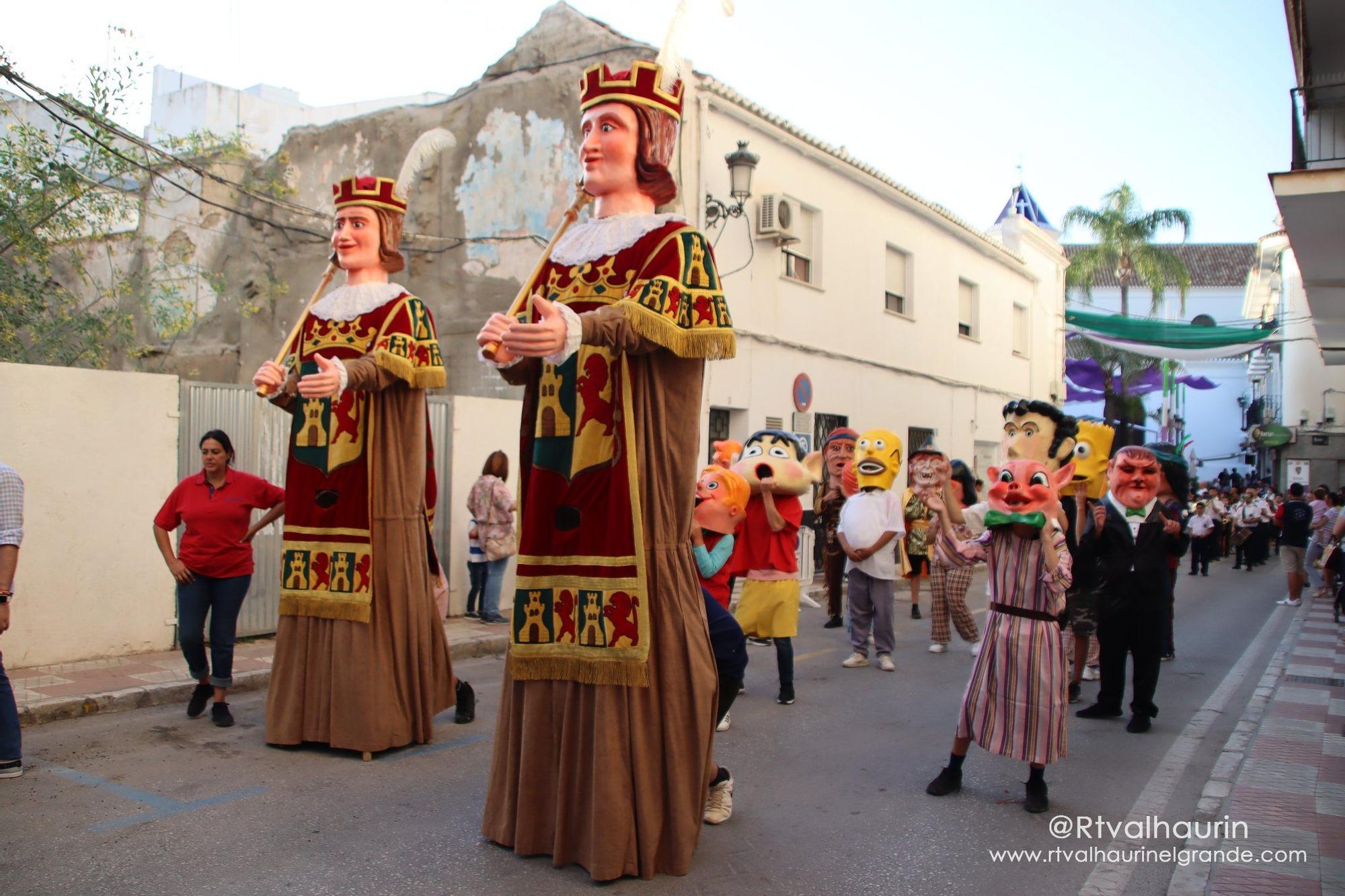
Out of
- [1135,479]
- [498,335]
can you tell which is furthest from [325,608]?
[1135,479]

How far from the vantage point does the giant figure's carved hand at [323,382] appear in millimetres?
5145

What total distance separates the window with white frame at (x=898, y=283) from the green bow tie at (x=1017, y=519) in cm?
1482

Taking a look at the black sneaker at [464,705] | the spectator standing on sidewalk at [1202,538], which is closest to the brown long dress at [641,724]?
the black sneaker at [464,705]

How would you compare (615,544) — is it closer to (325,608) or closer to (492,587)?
(325,608)

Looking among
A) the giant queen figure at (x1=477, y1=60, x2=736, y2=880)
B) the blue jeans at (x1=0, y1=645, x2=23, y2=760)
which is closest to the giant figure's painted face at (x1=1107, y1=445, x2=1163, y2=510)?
the giant queen figure at (x1=477, y1=60, x2=736, y2=880)

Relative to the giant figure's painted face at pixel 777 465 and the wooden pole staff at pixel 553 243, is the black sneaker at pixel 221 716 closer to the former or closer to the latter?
the wooden pole staff at pixel 553 243

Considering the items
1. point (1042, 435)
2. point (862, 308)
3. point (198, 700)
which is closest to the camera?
point (198, 700)

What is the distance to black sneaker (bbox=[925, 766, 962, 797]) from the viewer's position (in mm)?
5340

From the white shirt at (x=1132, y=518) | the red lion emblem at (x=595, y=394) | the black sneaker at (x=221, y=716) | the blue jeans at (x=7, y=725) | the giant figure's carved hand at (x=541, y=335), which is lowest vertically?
the black sneaker at (x=221, y=716)

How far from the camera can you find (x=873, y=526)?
866cm

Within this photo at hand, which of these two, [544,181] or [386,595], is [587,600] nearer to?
[386,595]

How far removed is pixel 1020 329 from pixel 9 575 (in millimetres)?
24767

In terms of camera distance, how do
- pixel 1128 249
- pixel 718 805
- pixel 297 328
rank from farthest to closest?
pixel 1128 249 < pixel 297 328 < pixel 718 805

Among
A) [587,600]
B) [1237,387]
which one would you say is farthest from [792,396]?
[1237,387]
